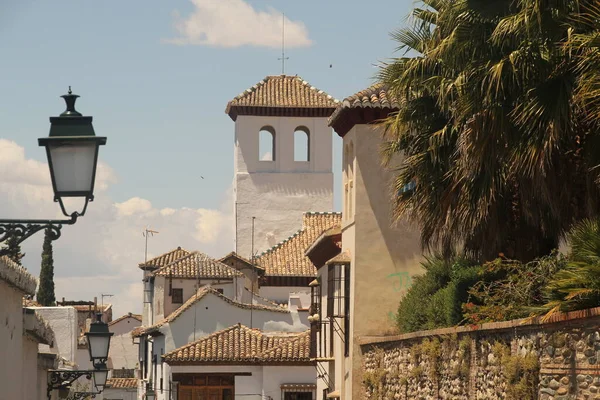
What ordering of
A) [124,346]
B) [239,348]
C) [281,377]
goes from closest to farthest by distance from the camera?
[281,377], [239,348], [124,346]

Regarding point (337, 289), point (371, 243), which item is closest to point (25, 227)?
point (371, 243)

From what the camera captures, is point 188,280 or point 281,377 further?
point 188,280

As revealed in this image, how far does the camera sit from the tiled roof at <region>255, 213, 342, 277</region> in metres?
59.7

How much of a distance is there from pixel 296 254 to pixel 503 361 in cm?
4573

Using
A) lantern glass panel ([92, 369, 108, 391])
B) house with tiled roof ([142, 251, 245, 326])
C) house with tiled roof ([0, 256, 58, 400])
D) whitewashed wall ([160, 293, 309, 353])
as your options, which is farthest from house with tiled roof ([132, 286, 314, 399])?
house with tiled roof ([0, 256, 58, 400])

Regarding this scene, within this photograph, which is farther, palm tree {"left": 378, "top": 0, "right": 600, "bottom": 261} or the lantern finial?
palm tree {"left": 378, "top": 0, "right": 600, "bottom": 261}

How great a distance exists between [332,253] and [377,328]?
18.4ft

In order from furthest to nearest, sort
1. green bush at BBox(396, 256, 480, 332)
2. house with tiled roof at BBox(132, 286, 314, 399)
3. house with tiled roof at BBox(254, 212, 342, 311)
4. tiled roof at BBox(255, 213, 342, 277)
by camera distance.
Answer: house with tiled roof at BBox(254, 212, 342, 311), tiled roof at BBox(255, 213, 342, 277), house with tiled roof at BBox(132, 286, 314, 399), green bush at BBox(396, 256, 480, 332)

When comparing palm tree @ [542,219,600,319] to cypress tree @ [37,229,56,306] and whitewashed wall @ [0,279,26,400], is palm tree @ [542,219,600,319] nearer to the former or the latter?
whitewashed wall @ [0,279,26,400]

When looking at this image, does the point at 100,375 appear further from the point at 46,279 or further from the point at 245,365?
the point at 46,279

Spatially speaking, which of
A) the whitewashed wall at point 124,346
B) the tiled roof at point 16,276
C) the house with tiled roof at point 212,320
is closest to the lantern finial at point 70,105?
the tiled roof at point 16,276

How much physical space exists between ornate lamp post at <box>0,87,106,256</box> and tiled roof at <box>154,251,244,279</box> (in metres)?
53.6

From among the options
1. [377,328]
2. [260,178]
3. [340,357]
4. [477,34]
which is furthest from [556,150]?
[260,178]

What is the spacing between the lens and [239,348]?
151 ft
